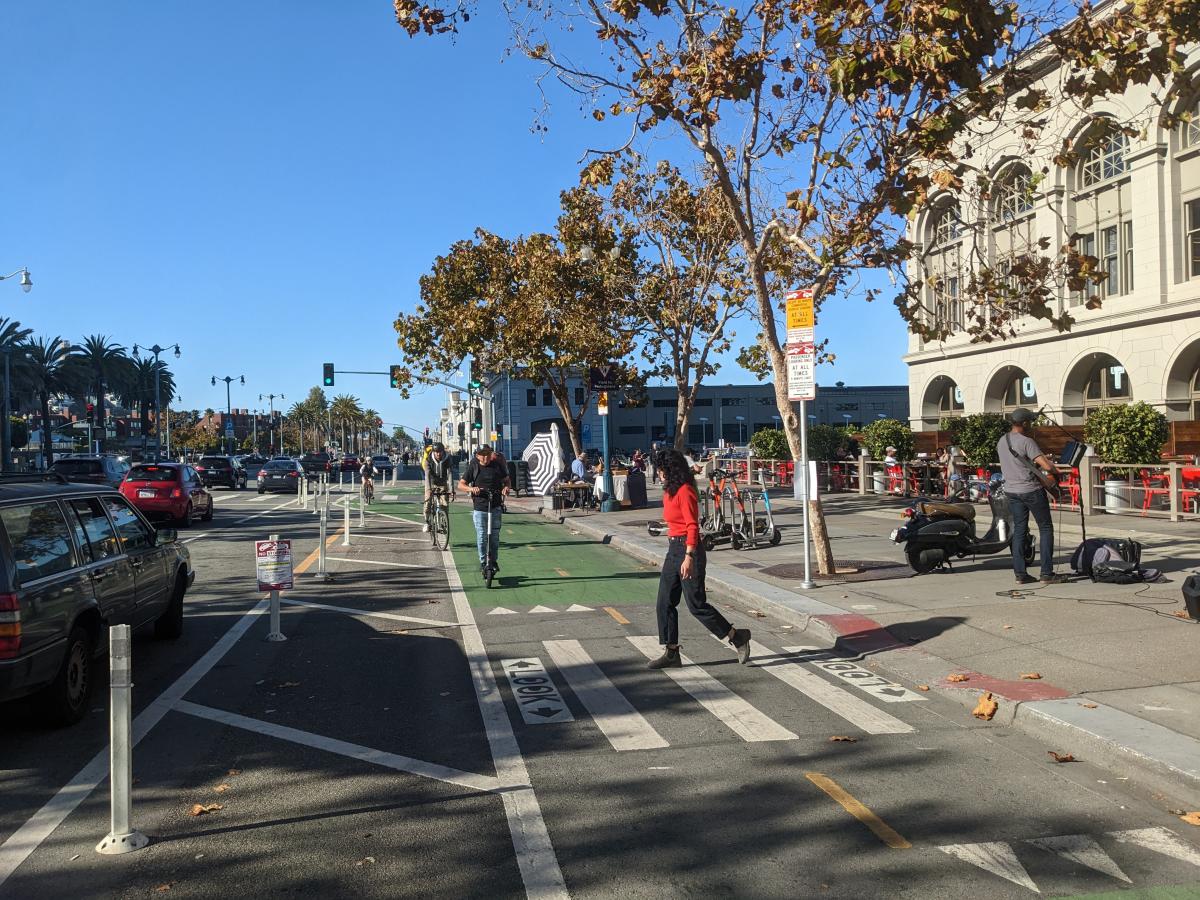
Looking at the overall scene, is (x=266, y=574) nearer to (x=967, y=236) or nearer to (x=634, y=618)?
(x=634, y=618)

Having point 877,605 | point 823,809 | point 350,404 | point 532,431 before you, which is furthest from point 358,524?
point 350,404

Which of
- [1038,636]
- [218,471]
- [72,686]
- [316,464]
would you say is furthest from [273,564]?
[316,464]

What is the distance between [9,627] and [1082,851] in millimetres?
5963

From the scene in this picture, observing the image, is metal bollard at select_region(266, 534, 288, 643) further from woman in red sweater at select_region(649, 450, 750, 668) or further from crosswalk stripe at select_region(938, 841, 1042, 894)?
crosswalk stripe at select_region(938, 841, 1042, 894)

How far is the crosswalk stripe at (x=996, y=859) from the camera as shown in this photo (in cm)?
430

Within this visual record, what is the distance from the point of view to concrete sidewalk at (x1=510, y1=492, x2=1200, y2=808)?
239 inches

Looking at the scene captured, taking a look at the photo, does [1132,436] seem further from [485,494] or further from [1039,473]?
[485,494]

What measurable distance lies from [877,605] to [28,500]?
8.01 meters

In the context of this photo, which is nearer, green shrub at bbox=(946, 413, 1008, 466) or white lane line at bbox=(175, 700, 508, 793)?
white lane line at bbox=(175, 700, 508, 793)

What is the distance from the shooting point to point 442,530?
61.8 feet

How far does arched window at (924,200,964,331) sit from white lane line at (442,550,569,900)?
302 inches

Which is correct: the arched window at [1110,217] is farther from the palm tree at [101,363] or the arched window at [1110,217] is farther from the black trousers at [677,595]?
the palm tree at [101,363]

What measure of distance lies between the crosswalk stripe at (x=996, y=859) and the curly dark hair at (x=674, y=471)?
4.23 metres

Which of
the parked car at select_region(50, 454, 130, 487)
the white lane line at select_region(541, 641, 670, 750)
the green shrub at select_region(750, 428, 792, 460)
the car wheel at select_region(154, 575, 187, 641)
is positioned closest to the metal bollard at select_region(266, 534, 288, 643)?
the car wheel at select_region(154, 575, 187, 641)
